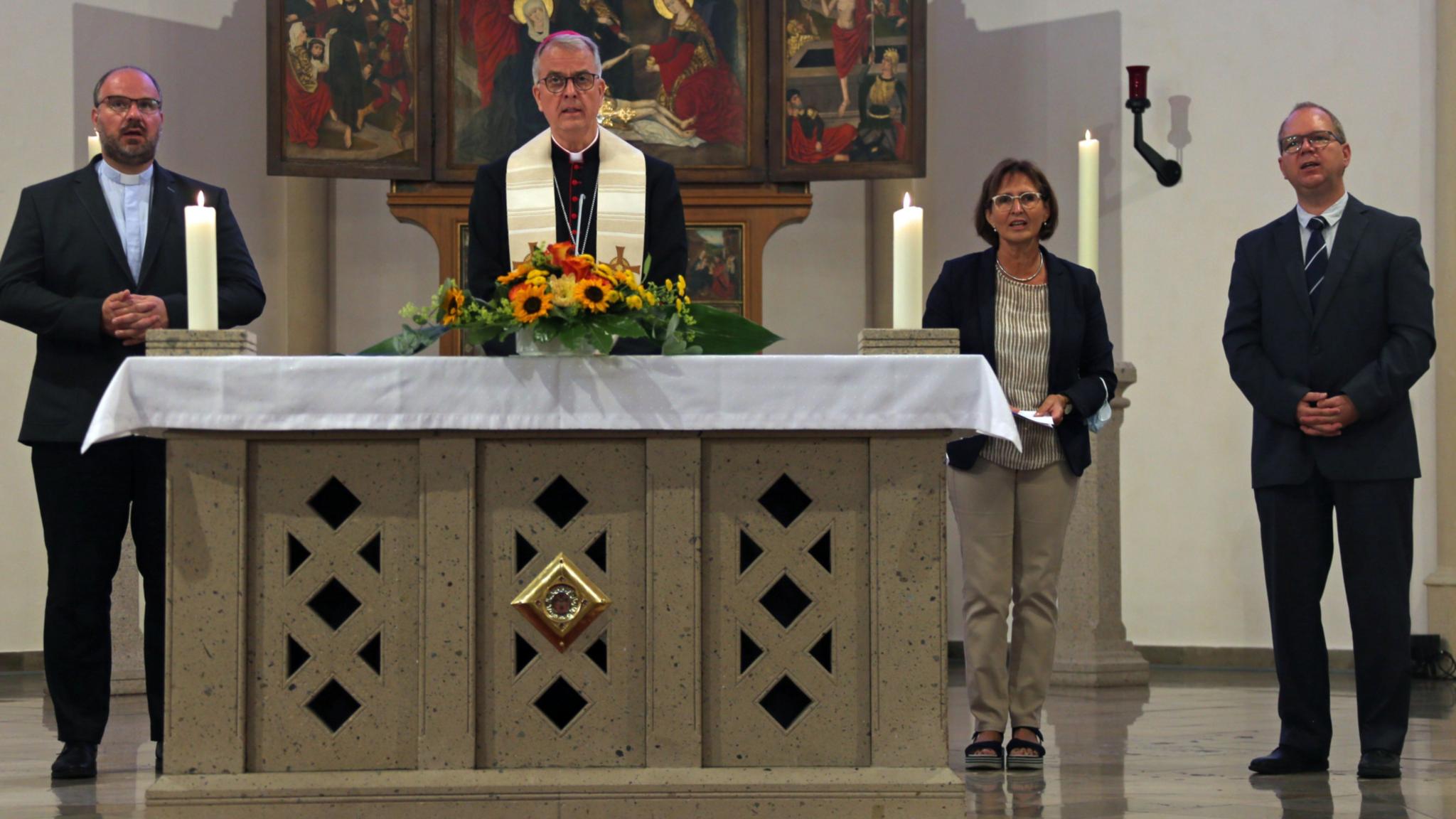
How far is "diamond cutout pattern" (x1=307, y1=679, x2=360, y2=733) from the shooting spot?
3.60m

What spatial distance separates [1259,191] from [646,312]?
15.4 ft

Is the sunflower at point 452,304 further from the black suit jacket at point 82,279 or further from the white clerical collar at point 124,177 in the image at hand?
the white clerical collar at point 124,177

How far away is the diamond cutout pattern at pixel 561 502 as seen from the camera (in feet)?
12.0

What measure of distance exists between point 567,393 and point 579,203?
1011 mm

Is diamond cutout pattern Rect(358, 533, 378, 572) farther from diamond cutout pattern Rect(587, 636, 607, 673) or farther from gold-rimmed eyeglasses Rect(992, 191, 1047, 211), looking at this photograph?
gold-rimmed eyeglasses Rect(992, 191, 1047, 211)

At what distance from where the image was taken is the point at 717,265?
7.41 metres

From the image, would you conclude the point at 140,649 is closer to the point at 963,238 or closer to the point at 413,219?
the point at 413,219

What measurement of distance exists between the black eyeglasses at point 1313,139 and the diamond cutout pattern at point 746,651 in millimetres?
2055

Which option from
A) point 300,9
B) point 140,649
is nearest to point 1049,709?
point 140,649

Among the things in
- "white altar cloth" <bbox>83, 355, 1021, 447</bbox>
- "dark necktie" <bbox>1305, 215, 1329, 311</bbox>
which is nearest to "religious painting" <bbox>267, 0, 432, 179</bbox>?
"white altar cloth" <bbox>83, 355, 1021, 447</bbox>

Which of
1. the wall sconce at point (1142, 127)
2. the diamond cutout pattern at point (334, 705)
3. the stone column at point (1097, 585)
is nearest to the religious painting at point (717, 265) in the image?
the stone column at point (1097, 585)

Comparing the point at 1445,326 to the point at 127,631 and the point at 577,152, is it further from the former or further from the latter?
the point at 127,631

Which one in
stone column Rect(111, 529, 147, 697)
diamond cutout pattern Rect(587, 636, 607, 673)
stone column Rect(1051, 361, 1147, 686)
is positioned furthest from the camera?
stone column Rect(1051, 361, 1147, 686)

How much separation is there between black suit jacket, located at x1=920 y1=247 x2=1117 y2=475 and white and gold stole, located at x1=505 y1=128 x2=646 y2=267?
830 millimetres
